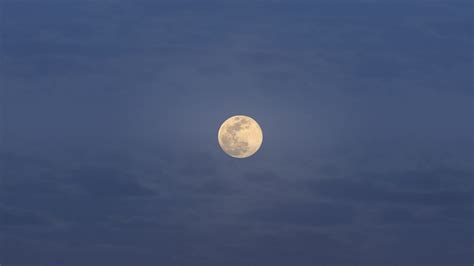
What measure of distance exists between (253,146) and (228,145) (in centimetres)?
449

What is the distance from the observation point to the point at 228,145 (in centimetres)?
6538

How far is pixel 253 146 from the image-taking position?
68.3 m

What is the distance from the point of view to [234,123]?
223ft

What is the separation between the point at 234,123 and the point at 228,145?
4.06 m

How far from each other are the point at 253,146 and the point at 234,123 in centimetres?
410
